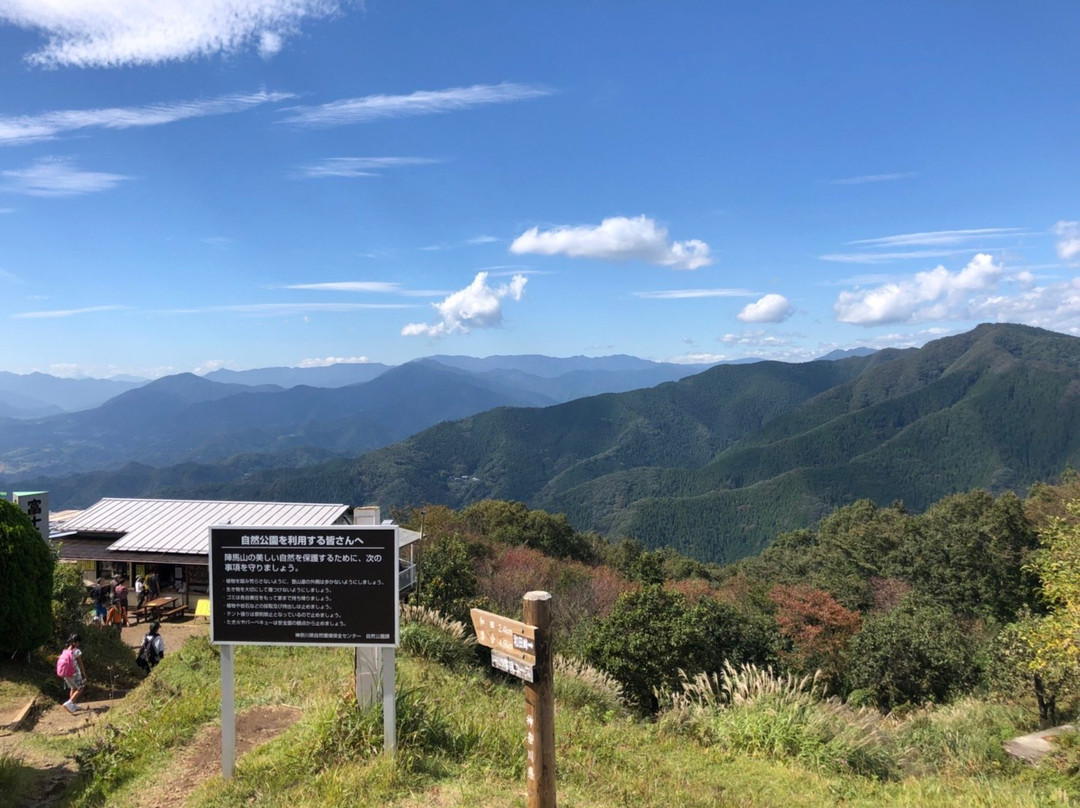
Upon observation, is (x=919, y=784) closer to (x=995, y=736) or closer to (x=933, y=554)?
(x=995, y=736)

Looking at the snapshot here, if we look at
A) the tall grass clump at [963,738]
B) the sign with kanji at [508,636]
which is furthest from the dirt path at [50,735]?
the tall grass clump at [963,738]

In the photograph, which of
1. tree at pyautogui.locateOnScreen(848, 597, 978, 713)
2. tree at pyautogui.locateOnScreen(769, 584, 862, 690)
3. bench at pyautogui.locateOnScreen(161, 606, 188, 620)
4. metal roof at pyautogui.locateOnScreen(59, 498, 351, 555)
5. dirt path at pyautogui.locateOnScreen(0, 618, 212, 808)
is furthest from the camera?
tree at pyautogui.locateOnScreen(769, 584, 862, 690)

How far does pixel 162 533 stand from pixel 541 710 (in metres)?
15.8

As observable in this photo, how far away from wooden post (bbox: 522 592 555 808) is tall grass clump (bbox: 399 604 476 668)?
5327 millimetres

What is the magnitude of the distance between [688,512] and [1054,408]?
97.8 metres

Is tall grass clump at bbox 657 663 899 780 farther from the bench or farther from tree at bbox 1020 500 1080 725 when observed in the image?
the bench

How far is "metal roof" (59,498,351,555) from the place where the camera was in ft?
52.7

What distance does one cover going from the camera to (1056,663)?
1134 cm

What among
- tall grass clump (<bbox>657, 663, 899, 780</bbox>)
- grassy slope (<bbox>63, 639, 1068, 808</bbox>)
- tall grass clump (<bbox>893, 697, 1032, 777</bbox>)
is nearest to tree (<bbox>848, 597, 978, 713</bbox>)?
tall grass clump (<bbox>893, 697, 1032, 777</bbox>)

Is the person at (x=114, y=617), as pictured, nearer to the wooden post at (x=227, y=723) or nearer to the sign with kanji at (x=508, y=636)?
the wooden post at (x=227, y=723)

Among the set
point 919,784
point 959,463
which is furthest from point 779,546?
point 959,463

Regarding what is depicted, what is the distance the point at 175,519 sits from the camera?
17.4 m

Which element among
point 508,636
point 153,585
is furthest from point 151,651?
point 508,636

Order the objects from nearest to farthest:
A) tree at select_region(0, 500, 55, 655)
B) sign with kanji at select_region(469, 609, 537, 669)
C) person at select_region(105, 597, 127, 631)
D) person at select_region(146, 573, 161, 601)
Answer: sign with kanji at select_region(469, 609, 537, 669), tree at select_region(0, 500, 55, 655), person at select_region(105, 597, 127, 631), person at select_region(146, 573, 161, 601)
